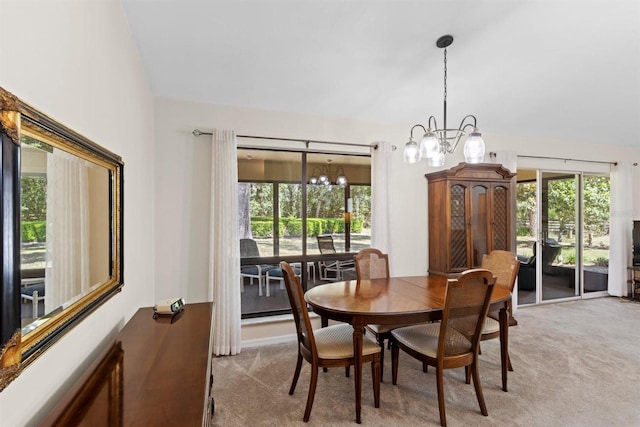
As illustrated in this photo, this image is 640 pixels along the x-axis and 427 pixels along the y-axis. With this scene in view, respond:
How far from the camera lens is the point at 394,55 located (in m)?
2.73

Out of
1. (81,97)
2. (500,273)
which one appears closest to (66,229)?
(81,97)

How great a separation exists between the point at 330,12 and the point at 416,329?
2.47 meters

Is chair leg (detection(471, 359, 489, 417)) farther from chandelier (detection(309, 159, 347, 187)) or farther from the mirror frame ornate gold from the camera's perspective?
chandelier (detection(309, 159, 347, 187))

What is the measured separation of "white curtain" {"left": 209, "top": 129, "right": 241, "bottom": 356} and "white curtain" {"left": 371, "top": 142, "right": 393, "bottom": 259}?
1.59 meters

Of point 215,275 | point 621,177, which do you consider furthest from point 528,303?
point 215,275

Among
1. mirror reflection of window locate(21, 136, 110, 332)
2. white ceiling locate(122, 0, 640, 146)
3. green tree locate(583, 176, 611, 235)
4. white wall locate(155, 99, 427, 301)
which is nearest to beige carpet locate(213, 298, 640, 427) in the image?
white wall locate(155, 99, 427, 301)

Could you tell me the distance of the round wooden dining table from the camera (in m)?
2.07

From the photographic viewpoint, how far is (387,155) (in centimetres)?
376

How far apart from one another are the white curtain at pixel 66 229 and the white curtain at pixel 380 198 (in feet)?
9.52

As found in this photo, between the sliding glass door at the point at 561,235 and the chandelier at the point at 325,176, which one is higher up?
the chandelier at the point at 325,176

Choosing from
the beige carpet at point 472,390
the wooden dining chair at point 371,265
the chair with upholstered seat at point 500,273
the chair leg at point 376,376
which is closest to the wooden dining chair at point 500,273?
the chair with upholstered seat at point 500,273

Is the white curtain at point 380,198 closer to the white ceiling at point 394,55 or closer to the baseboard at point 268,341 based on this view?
the white ceiling at point 394,55

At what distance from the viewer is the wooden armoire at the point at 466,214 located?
3.80 metres

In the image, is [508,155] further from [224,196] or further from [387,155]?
[224,196]
